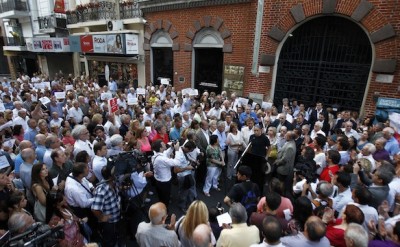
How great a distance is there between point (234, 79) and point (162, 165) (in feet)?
24.3

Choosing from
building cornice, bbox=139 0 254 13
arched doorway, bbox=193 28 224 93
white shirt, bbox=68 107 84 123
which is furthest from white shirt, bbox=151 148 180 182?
building cornice, bbox=139 0 254 13

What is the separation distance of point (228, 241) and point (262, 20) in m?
9.07

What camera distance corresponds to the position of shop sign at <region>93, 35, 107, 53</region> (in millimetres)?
15352

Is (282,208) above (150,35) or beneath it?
beneath

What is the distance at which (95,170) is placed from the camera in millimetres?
4316

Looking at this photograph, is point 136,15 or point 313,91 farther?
point 136,15

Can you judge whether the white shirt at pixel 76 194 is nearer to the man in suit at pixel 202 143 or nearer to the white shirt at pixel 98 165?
the white shirt at pixel 98 165

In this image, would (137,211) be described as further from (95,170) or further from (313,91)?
A: (313,91)

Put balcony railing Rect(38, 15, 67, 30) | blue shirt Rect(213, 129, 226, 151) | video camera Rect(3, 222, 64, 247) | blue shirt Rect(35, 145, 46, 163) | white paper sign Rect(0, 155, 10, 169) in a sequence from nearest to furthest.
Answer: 1. video camera Rect(3, 222, 64, 247)
2. white paper sign Rect(0, 155, 10, 169)
3. blue shirt Rect(35, 145, 46, 163)
4. blue shirt Rect(213, 129, 226, 151)
5. balcony railing Rect(38, 15, 67, 30)

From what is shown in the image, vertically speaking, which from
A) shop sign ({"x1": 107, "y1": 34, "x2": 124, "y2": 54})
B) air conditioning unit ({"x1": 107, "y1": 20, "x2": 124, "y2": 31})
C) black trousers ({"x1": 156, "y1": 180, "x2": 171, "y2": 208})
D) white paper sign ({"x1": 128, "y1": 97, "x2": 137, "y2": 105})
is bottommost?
black trousers ({"x1": 156, "y1": 180, "x2": 171, "y2": 208})

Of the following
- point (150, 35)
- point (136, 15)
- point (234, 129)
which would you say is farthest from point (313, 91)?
point (136, 15)

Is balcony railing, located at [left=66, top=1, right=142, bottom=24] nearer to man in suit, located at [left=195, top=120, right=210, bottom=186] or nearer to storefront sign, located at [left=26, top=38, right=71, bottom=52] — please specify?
storefront sign, located at [left=26, top=38, right=71, bottom=52]

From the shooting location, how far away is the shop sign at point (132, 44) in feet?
46.2

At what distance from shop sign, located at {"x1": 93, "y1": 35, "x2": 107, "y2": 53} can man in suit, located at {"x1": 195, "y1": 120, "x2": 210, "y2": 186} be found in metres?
12.0
